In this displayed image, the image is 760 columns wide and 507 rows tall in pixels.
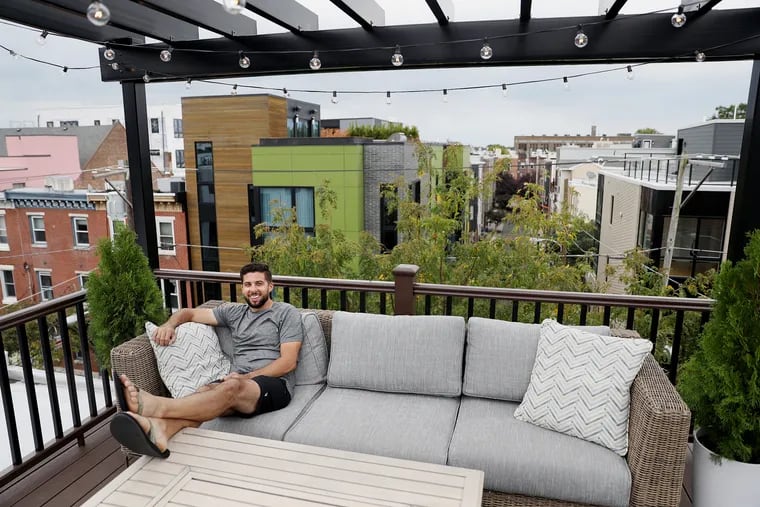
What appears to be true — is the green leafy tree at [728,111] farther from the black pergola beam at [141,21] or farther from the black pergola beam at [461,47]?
the black pergola beam at [141,21]

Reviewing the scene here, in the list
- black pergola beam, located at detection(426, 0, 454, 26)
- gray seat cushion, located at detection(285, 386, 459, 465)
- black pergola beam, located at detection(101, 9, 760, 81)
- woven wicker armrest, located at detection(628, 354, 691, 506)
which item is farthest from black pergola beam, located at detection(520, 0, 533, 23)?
gray seat cushion, located at detection(285, 386, 459, 465)

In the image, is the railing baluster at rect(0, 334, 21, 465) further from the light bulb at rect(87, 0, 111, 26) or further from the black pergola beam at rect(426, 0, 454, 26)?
the black pergola beam at rect(426, 0, 454, 26)

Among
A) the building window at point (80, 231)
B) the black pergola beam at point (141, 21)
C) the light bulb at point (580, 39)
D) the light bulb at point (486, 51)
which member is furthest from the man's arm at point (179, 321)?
the building window at point (80, 231)

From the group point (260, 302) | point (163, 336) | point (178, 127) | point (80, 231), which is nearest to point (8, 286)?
point (80, 231)

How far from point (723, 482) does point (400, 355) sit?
4.98ft

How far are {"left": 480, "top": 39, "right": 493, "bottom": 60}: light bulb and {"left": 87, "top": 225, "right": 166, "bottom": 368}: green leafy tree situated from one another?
236 cm

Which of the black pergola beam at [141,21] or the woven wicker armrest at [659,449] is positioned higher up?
the black pergola beam at [141,21]

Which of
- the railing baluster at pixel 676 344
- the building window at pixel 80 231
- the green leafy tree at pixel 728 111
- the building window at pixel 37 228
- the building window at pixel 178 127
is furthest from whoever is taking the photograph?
the building window at pixel 178 127

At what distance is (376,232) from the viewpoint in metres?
11.1

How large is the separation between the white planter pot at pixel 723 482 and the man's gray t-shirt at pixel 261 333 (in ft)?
6.39

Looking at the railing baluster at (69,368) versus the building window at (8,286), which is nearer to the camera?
the railing baluster at (69,368)

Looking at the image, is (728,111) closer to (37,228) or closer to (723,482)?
(723,482)

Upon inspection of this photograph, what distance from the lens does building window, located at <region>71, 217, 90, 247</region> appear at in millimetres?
10021

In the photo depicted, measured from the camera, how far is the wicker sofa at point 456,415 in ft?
6.75
